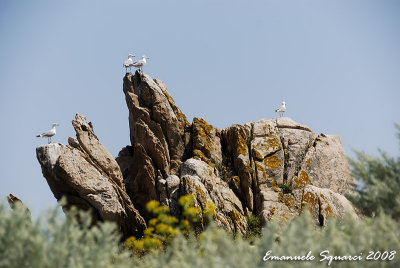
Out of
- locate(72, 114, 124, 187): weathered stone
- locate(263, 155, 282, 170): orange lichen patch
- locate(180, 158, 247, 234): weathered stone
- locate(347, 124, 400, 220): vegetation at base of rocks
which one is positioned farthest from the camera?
locate(263, 155, 282, 170): orange lichen patch

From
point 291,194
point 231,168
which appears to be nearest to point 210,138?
point 231,168

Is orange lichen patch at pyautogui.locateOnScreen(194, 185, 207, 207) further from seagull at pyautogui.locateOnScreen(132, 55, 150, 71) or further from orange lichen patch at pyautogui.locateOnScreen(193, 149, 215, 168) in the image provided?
seagull at pyautogui.locateOnScreen(132, 55, 150, 71)

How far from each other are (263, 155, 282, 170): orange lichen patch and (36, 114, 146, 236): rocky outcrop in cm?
882

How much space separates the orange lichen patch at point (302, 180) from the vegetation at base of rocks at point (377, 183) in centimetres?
1437

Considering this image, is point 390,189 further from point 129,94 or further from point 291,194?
point 129,94

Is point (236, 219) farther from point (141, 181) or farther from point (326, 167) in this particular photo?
point (326, 167)

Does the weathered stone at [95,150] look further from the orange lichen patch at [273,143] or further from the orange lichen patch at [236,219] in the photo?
the orange lichen patch at [273,143]

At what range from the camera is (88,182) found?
27438 mm

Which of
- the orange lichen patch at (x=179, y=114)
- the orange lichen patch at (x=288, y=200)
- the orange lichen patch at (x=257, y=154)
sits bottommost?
the orange lichen patch at (x=288, y=200)

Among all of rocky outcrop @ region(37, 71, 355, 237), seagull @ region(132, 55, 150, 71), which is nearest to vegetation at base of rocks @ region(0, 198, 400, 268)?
rocky outcrop @ region(37, 71, 355, 237)

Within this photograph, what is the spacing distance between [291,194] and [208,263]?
2027cm

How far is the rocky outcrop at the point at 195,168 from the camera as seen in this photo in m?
27.4

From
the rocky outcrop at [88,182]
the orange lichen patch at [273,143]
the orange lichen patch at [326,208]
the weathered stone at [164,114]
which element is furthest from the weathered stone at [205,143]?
the orange lichen patch at [326,208]

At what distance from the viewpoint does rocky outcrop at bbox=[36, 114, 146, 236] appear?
→ 27.3 metres
